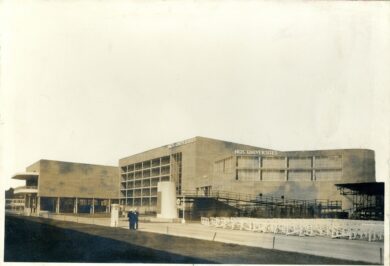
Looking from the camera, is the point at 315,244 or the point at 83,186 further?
the point at 83,186

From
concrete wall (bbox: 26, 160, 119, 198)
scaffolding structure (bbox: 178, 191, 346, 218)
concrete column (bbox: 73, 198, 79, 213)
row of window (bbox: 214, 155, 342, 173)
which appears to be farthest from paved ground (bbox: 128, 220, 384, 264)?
concrete column (bbox: 73, 198, 79, 213)

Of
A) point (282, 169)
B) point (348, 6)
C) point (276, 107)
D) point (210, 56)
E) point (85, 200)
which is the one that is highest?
point (348, 6)

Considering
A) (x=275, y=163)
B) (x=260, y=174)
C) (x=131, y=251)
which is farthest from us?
(x=260, y=174)

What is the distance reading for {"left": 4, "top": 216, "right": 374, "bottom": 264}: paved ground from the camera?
17344 mm

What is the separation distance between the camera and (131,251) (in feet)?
60.4

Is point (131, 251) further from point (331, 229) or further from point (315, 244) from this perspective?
point (331, 229)

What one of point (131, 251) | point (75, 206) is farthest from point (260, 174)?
point (75, 206)

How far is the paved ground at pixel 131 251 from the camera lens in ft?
56.9

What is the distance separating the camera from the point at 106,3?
58.1ft

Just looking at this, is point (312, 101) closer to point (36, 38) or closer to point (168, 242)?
point (168, 242)

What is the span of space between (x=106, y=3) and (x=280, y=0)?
6.49 meters

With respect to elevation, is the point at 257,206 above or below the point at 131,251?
above

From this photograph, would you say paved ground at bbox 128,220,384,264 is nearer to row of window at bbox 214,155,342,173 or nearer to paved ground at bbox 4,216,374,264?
paved ground at bbox 4,216,374,264

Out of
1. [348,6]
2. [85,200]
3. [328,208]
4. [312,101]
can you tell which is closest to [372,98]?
[312,101]
